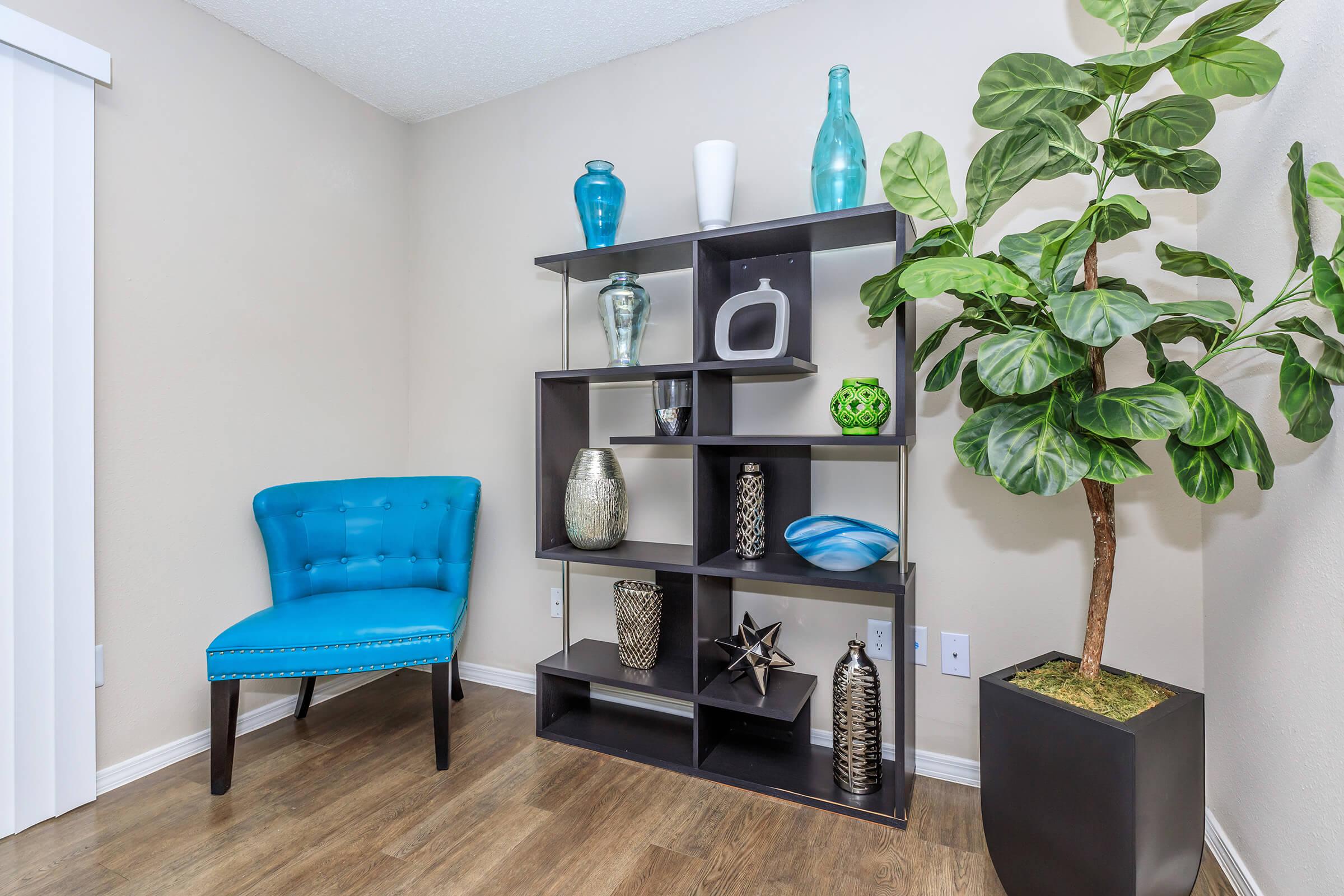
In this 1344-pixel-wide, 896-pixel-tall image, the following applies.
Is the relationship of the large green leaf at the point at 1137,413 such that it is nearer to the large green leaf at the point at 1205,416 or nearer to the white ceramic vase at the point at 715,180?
the large green leaf at the point at 1205,416

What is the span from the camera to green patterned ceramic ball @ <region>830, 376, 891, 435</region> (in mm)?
1714

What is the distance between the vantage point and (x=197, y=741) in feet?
6.62

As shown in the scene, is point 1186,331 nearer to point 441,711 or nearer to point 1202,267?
point 1202,267

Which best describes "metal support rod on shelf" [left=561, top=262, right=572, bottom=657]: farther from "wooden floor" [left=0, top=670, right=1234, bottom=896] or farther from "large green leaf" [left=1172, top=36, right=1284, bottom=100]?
"large green leaf" [left=1172, top=36, right=1284, bottom=100]

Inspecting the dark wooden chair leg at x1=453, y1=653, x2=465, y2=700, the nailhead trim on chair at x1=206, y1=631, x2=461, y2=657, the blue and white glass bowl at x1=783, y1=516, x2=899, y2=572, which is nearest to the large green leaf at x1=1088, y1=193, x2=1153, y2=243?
the blue and white glass bowl at x1=783, y1=516, x2=899, y2=572

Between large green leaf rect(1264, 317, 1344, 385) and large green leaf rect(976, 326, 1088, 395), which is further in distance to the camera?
large green leaf rect(976, 326, 1088, 395)

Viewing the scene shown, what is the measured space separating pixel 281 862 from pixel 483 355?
1.73 metres

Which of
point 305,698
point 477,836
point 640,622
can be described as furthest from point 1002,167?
point 305,698

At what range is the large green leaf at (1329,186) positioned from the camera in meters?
0.89

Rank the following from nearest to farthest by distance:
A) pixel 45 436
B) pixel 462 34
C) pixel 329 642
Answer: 1. pixel 45 436
2. pixel 329 642
3. pixel 462 34

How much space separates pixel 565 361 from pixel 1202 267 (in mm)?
1686

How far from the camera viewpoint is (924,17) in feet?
6.09

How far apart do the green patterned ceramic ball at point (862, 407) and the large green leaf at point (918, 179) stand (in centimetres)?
50

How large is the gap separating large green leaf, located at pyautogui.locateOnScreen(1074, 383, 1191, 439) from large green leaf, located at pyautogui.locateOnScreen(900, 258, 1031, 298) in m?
0.24
